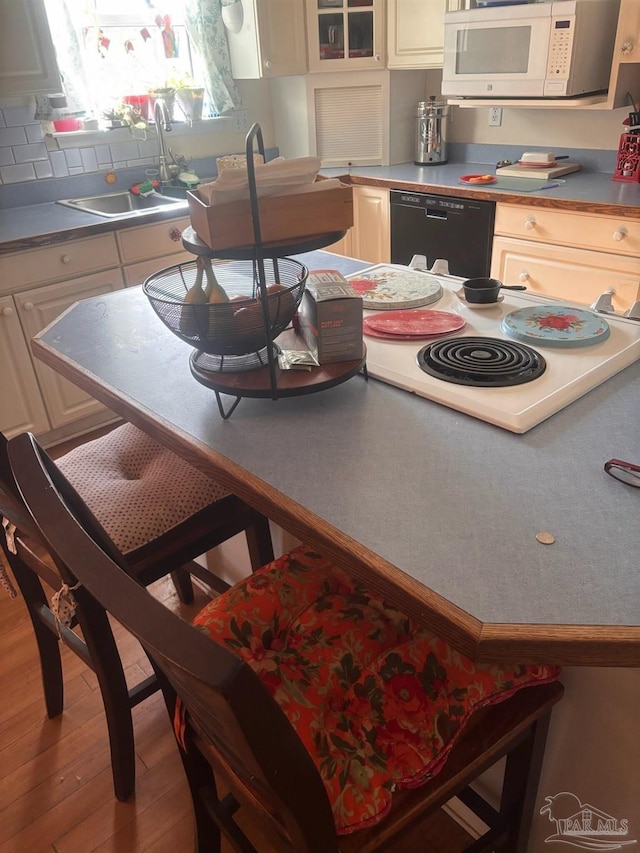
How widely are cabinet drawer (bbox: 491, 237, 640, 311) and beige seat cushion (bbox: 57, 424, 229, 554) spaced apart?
6.17 feet

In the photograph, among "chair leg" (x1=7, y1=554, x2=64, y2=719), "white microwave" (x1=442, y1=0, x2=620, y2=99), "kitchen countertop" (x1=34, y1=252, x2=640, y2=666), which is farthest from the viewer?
"white microwave" (x1=442, y1=0, x2=620, y2=99)

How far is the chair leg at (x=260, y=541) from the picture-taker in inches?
54.9

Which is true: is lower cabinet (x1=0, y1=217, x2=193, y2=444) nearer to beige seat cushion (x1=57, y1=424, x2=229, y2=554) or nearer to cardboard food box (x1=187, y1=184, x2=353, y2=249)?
beige seat cushion (x1=57, y1=424, x2=229, y2=554)

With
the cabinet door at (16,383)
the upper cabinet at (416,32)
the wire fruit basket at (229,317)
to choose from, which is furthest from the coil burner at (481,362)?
the upper cabinet at (416,32)

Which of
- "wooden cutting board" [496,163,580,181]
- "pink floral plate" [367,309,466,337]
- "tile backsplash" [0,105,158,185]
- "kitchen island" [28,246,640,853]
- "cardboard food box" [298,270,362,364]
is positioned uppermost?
"tile backsplash" [0,105,158,185]

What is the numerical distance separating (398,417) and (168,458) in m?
0.59

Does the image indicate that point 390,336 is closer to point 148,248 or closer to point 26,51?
point 148,248

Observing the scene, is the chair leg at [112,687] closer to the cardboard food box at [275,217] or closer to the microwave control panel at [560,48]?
the cardboard food box at [275,217]

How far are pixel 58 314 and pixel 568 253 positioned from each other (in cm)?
209

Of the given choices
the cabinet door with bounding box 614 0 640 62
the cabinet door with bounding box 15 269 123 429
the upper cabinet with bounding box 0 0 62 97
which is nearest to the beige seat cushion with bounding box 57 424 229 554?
the cabinet door with bounding box 15 269 123 429

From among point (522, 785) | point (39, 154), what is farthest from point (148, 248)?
point (522, 785)

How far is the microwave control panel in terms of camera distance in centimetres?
253

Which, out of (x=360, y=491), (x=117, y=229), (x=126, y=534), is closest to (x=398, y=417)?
(x=360, y=491)

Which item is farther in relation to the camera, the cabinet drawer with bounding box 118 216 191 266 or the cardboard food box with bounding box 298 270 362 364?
the cabinet drawer with bounding box 118 216 191 266
